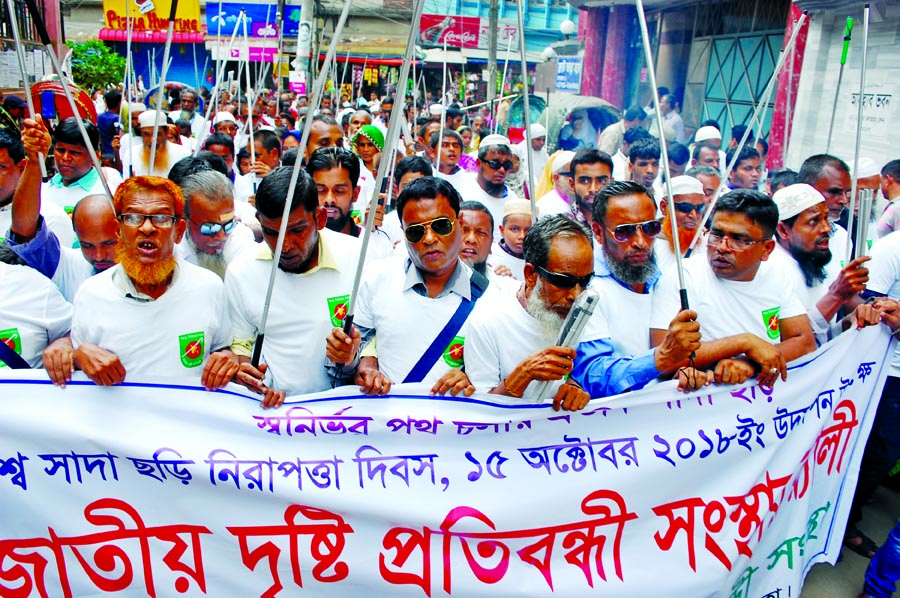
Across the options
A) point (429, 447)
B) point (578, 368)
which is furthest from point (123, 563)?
point (578, 368)

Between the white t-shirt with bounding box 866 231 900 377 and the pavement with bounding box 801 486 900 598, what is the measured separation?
892 millimetres

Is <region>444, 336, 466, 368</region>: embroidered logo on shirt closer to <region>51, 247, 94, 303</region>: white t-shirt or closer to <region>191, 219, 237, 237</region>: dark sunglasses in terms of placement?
<region>191, 219, 237, 237</region>: dark sunglasses

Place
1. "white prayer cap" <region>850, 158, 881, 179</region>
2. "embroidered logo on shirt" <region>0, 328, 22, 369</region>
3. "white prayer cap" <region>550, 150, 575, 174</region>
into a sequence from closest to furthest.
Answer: "embroidered logo on shirt" <region>0, 328, 22, 369</region> → "white prayer cap" <region>850, 158, 881, 179</region> → "white prayer cap" <region>550, 150, 575, 174</region>

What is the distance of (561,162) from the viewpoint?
5.71 m

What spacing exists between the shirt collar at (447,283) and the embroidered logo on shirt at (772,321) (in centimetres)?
109

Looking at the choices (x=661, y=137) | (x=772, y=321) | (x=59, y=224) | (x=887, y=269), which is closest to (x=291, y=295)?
(x=661, y=137)

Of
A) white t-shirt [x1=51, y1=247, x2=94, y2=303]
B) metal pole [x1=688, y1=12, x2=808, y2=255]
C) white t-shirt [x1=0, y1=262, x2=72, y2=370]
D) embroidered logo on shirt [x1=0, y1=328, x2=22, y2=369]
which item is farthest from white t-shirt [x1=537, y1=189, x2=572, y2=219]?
embroidered logo on shirt [x1=0, y1=328, x2=22, y2=369]

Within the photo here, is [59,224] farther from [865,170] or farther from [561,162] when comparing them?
[865,170]

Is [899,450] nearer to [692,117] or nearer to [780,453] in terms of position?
[780,453]

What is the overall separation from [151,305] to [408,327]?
831 millimetres

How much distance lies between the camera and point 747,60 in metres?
12.7

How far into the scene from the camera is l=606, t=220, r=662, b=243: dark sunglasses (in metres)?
2.87

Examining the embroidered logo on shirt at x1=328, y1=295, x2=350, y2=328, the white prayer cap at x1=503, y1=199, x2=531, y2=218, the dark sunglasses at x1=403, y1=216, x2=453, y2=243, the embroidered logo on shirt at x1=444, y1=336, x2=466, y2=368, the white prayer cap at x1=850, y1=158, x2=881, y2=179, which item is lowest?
the embroidered logo on shirt at x1=444, y1=336, x2=466, y2=368

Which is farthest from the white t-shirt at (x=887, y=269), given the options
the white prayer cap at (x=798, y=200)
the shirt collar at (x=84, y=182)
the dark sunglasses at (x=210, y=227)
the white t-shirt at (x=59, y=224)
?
the shirt collar at (x=84, y=182)
